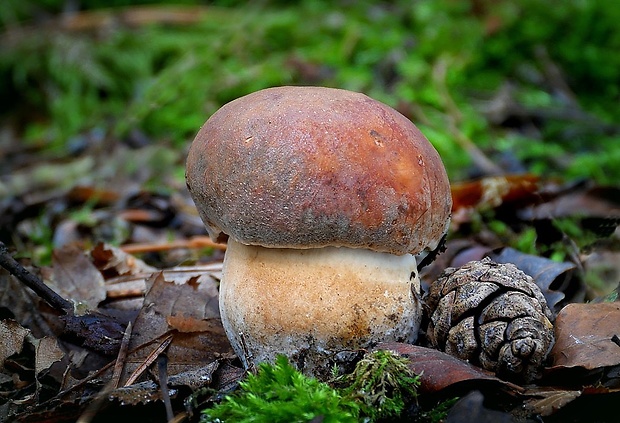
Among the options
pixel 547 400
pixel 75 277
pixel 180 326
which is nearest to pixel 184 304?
pixel 180 326

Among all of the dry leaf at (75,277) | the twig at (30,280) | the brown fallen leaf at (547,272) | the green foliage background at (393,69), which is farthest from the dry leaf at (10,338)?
the green foliage background at (393,69)

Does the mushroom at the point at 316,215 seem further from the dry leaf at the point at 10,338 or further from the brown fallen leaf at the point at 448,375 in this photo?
the dry leaf at the point at 10,338

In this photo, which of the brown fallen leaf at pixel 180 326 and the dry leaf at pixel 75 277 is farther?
the dry leaf at pixel 75 277

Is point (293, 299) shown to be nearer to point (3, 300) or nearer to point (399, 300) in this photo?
point (399, 300)

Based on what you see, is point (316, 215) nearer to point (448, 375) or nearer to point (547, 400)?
point (448, 375)

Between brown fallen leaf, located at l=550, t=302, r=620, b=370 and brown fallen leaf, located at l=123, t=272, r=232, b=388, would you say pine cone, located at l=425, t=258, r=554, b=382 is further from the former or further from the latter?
brown fallen leaf, located at l=123, t=272, r=232, b=388

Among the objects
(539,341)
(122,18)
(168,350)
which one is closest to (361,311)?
(539,341)

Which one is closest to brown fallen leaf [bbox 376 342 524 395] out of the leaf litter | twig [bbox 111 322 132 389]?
the leaf litter
